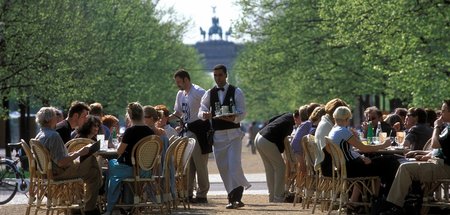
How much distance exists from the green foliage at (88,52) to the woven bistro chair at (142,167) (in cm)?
2049

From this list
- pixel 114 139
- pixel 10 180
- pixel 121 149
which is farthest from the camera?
pixel 10 180

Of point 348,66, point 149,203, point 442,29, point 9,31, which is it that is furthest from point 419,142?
point 348,66

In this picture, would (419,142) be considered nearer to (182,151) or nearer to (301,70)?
(182,151)

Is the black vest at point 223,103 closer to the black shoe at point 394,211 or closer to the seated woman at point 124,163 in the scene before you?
the seated woman at point 124,163

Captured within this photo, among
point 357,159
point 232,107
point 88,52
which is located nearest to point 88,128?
point 232,107

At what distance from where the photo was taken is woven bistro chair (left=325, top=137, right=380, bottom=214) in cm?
1809

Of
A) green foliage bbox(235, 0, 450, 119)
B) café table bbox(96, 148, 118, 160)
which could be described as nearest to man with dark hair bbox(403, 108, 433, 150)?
café table bbox(96, 148, 118, 160)

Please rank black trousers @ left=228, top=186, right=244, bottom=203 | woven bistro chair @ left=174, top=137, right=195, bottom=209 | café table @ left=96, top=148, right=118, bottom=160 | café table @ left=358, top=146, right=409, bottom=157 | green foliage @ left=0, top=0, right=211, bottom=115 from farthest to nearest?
green foliage @ left=0, top=0, right=211, bottom=115
black trousers @ left=228, top=186, right=244, bottom=203
woven bistro chair @ left=174, top=137, right=195, bottom=209
café table @ left=358, top=146, right=409, bottom=157
café table @ left=96, top=148, right=118, bottom=160

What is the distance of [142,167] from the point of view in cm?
1823

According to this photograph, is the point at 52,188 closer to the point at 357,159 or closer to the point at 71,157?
the point at 71,157

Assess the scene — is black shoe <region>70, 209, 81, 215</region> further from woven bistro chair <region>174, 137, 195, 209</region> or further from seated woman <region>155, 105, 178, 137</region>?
seated woman <region>155, 105, 178, 137</region>

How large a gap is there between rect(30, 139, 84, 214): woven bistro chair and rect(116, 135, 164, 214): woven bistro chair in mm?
652

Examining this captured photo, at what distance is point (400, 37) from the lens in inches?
1484

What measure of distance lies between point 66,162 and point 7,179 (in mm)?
9302
